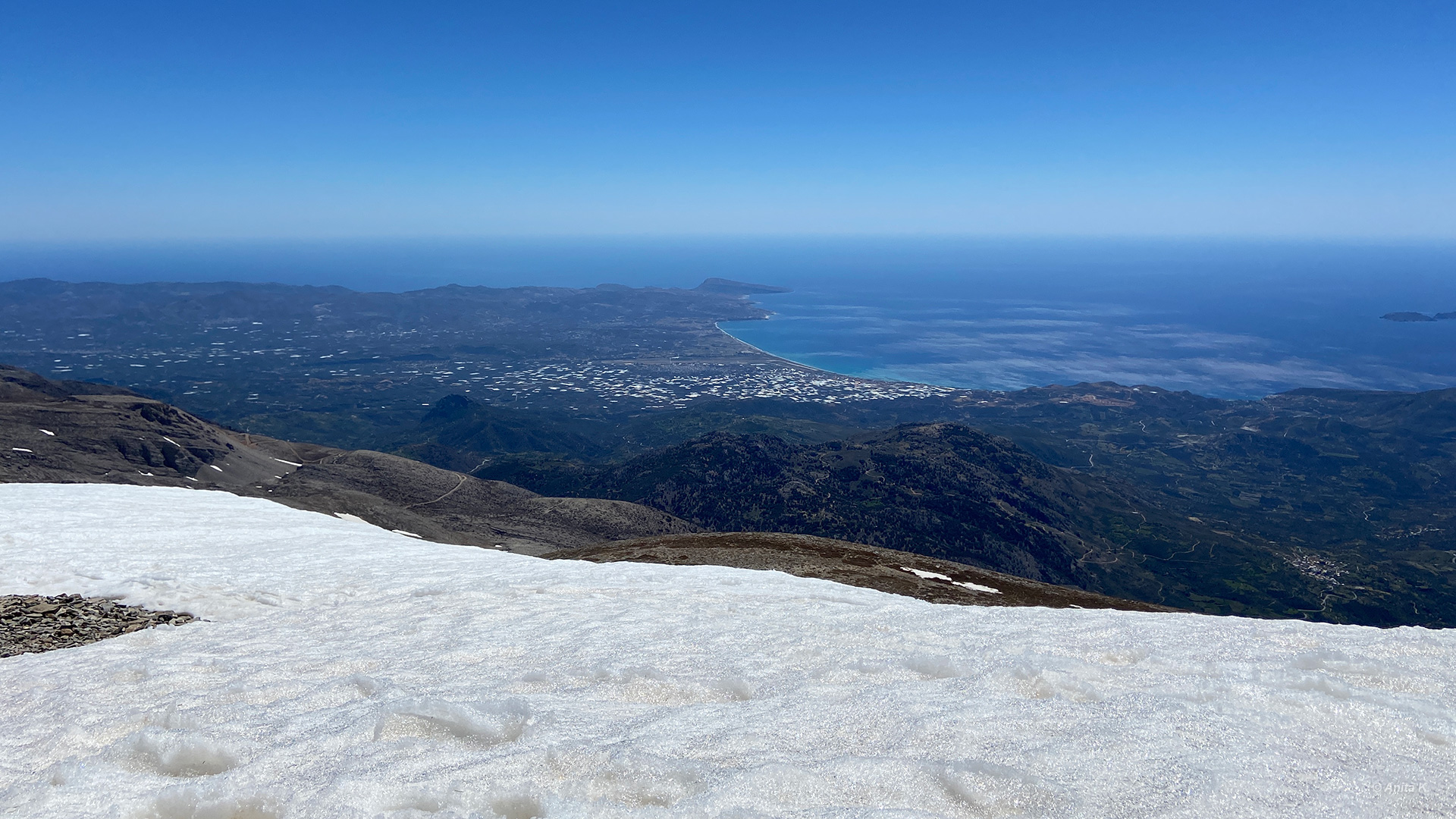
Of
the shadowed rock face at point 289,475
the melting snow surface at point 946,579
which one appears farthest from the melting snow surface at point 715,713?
the shadowed rock face at point 289,475

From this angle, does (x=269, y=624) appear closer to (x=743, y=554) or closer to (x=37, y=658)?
(x=37, y=658)

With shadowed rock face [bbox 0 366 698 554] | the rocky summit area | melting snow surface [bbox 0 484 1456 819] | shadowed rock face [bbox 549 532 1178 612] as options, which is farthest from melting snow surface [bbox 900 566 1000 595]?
shadowed rock face [bbox 0 366 698 554]

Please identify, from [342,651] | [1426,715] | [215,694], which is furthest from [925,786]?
→ [342,651]

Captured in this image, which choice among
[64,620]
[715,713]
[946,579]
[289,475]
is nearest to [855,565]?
[946,579]

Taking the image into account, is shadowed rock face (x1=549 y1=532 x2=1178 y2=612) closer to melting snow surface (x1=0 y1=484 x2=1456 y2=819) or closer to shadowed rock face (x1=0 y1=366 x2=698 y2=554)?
melting snow surface (x1=0 y1=484 x2=1456 y2=819)

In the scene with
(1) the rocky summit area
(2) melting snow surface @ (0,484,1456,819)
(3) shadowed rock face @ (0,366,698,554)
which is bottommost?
(3) shadowed rock face @ (0,366,698,554)

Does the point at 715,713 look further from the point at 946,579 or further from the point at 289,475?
the point at 289,475
